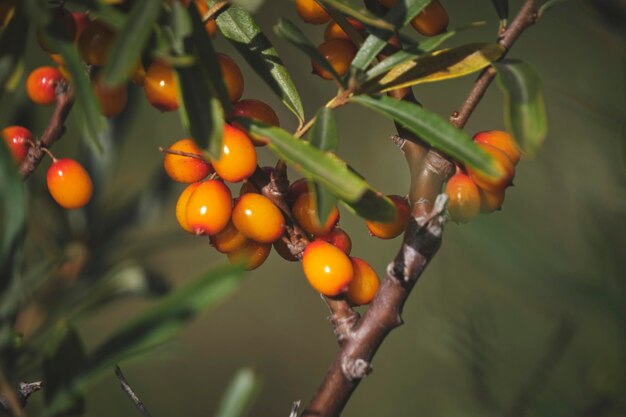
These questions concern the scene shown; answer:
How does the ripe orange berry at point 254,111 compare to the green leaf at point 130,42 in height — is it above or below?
below

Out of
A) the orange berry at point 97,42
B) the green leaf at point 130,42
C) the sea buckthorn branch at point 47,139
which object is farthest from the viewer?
the sea buckthorn branch at point 47,139

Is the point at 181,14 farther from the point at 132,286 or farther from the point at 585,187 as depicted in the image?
the point at 585,187

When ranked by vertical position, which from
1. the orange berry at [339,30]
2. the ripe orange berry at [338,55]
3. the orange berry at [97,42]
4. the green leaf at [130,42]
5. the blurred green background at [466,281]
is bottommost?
the blurred green background at [466,281]

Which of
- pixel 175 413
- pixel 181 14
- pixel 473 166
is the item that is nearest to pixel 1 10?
pixel 181 14

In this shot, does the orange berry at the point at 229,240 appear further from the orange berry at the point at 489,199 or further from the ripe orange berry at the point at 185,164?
the orange berry at the point at 489,199

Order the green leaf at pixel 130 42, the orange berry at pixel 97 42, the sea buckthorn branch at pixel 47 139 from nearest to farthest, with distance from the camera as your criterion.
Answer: the green leaf at pixel 130 42 → the orange berry at pixel 97 42 → the sea buckthorn branch at pixel 47 139

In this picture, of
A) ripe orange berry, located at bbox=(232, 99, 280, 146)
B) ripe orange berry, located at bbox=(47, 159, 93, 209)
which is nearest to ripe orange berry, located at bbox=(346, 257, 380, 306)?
ripe orange berry, located at bbox=(232, 99, 280, 146)

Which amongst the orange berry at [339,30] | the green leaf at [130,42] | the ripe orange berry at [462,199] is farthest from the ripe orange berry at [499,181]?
the green leaf at [130,42]
